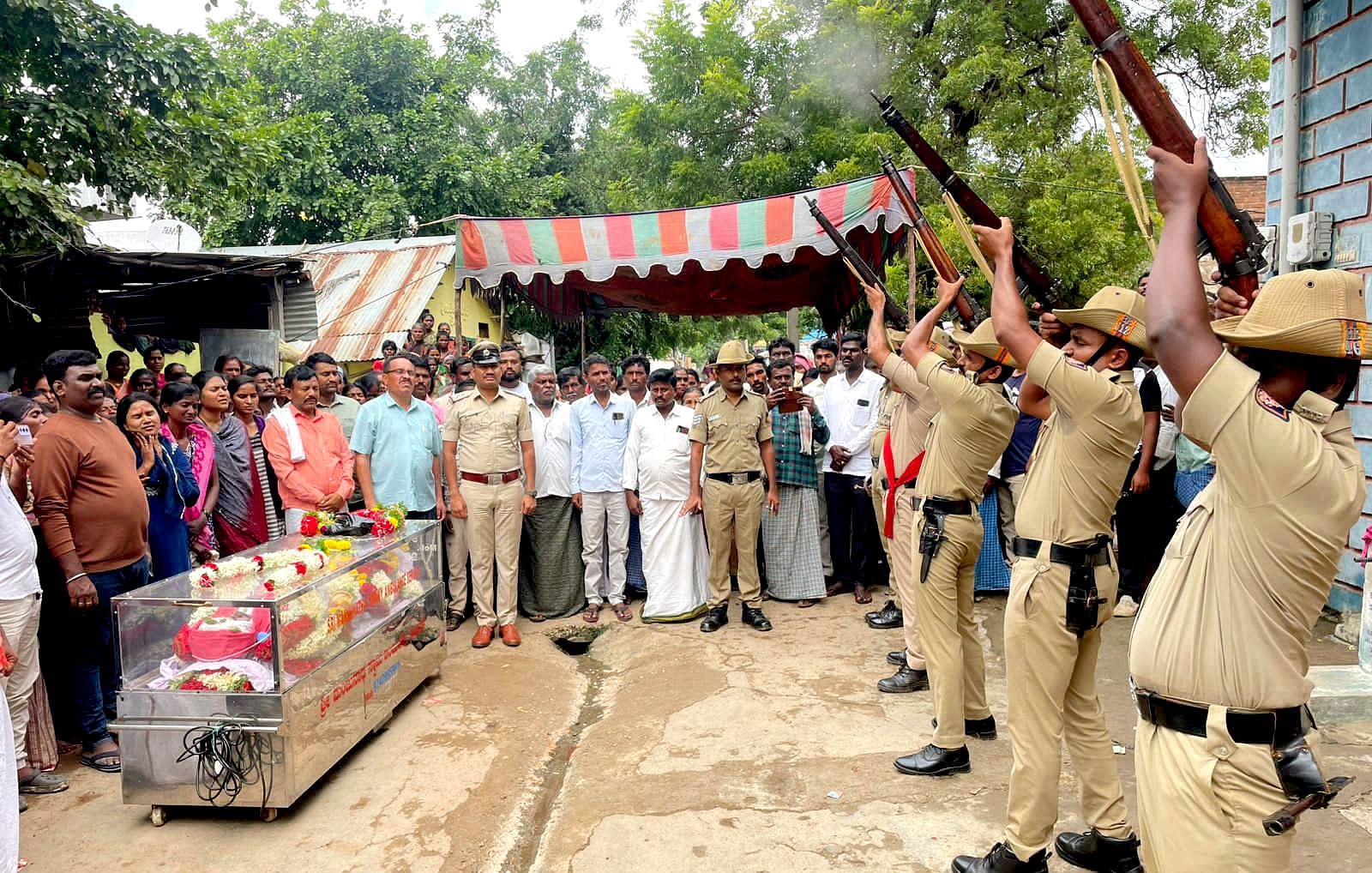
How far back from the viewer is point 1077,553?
9.87 feet

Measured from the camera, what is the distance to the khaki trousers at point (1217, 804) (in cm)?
179

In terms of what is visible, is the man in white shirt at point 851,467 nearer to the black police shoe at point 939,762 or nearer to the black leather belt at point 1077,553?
the black police shoe at point 939,762

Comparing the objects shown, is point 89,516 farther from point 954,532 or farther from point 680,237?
point 680,237

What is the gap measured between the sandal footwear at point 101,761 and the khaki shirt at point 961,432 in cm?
410

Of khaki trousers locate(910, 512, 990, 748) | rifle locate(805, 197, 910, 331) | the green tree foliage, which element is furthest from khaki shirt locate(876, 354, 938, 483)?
the green tree foliage

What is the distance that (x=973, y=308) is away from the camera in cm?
427

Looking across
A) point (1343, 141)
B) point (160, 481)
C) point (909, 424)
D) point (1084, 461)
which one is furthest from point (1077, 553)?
point (160, 481)

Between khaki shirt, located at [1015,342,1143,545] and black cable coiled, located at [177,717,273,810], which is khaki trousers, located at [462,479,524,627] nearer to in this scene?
black cable coiled, located at [177,717,273,810]

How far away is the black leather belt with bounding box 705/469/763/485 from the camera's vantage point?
21.2 ft

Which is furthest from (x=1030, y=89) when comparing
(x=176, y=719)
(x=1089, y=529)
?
(x=176, y=719)

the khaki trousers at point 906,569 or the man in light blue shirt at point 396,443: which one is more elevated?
the man in light blue shirt at point 396,443

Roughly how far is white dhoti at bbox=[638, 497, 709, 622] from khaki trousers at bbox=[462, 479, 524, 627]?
104 cm

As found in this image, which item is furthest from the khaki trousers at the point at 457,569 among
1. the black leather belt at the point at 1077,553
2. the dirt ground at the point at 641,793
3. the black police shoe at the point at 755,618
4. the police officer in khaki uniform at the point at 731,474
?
the black leather belt at the point at 1077,553

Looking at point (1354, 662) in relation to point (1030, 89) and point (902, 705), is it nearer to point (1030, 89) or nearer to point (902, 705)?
point (902, 705)
